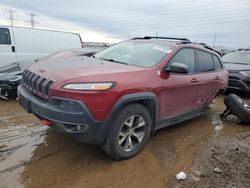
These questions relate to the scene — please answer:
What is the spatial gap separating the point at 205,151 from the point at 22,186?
8.92 ft

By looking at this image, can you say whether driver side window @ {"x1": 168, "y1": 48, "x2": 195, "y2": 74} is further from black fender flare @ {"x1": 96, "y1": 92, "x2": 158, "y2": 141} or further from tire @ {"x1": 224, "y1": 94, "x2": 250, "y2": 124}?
tire @ {"x1": 224, "y1": 94, "x2": 250, "y2": 124}

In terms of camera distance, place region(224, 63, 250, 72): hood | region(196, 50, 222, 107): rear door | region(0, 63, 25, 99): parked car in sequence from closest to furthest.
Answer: region(196, 50, 222, 107): rear door, region(0, 63, 25, 99): parked car, region(224, 63, 250, 72): hood

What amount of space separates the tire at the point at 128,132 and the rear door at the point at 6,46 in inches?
273

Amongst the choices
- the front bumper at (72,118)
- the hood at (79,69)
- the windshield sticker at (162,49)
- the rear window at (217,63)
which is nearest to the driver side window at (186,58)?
the windshield sticker at (162,49)

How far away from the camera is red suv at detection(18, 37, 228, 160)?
306 cm

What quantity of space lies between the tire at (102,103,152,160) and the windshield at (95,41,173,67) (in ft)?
2.67

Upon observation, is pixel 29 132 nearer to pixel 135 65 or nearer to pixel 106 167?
pixel 106 167

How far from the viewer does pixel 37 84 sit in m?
3.43

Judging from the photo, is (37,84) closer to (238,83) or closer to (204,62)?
(204,62)

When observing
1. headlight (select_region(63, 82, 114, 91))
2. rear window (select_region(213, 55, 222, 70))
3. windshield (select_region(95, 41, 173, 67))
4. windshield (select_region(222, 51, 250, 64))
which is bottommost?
windshield (select_region(222, 51, 250, 64))

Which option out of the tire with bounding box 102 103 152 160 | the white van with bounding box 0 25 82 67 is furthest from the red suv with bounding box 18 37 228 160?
the white van with bounding box 0 25 82 67

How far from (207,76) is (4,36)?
23.4 ft

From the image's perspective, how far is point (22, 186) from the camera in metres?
2.95

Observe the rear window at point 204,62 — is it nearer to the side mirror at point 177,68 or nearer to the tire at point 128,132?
the side mirror at point 177,68
